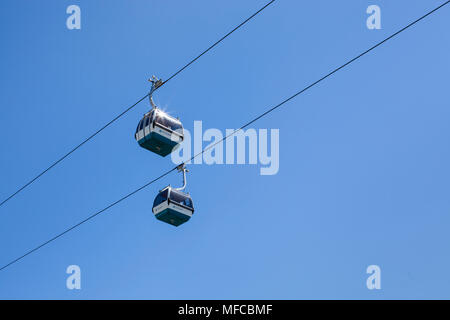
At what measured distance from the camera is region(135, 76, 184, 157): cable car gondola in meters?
23.2

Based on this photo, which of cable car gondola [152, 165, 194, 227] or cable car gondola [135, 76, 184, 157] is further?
cable car gondola [152, 165, 194, 227]

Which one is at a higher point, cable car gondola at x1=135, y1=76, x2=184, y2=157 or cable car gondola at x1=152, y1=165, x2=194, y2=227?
cable car gondola at x1=135, y1=76, x2=184, y2=157

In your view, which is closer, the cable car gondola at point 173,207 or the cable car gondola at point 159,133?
the cable car gondola at point 159,133

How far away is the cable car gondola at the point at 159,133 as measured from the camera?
23156mm

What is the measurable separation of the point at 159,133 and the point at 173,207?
3365 millimetres

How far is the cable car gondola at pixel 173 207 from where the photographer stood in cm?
2566

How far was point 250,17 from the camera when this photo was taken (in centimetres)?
1720

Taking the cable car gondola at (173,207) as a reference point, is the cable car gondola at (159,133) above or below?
above

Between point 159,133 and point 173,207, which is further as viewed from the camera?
point 173,207

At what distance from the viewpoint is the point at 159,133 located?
2312cm

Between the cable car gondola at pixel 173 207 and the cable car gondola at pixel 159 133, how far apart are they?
2137 millimetres

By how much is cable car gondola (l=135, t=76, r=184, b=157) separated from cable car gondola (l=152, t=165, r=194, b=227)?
2.14 metres
